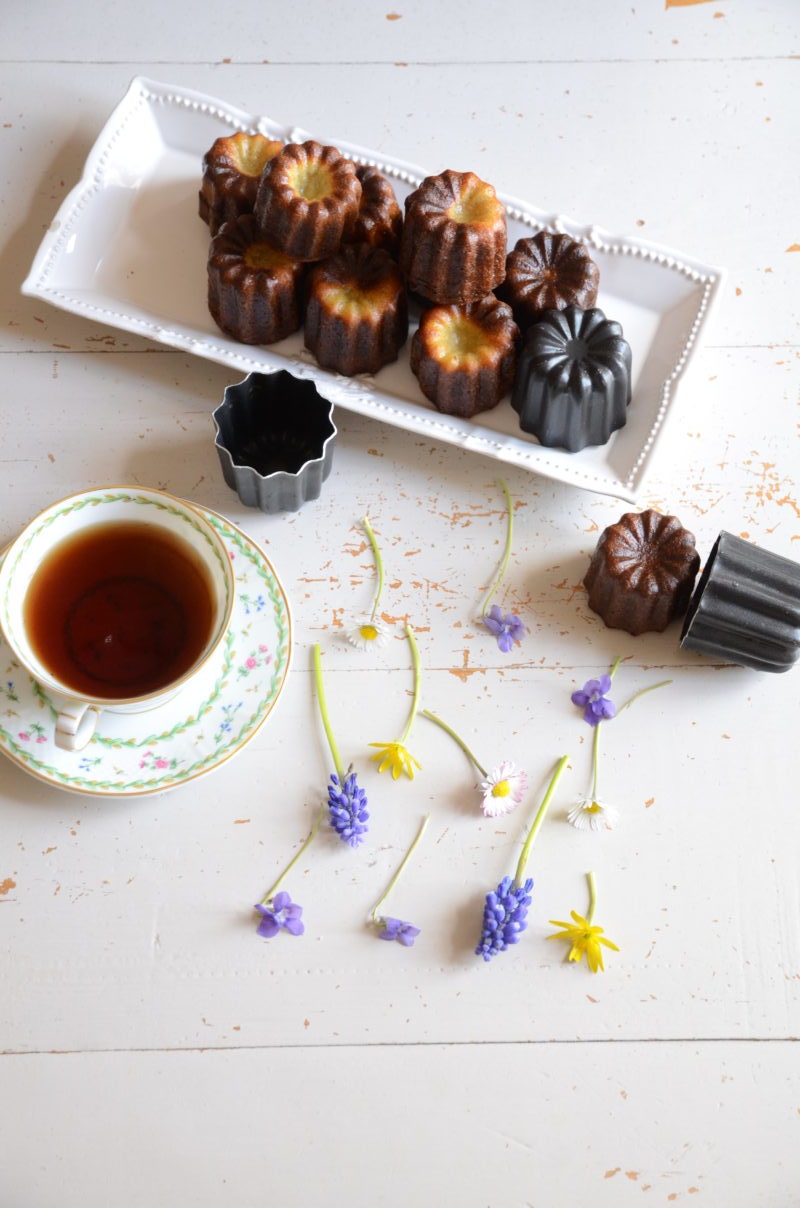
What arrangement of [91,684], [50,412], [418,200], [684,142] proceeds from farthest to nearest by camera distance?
[684,142] → [50,412] → [418,200] → [91,684]

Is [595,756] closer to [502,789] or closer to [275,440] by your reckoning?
[502,789]

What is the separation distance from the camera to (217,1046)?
143cm

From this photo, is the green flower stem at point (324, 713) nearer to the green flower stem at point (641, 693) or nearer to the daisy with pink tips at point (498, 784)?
the daisy with pink tips at point (498, 784)

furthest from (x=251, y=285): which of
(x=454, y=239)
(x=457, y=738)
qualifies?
(x=457, y=738)

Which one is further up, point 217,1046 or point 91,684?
point 91,684

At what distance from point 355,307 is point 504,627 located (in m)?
0.47

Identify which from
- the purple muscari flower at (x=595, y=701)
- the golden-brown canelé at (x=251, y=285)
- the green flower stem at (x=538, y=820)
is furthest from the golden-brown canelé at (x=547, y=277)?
the green flower stem at (x=538, y=820)

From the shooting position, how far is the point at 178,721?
148 centimetres

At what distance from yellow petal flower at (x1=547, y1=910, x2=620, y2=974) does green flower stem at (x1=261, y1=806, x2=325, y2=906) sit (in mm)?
317

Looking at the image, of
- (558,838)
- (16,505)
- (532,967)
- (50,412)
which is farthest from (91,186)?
(532,967)

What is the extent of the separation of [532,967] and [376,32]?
1.47 m

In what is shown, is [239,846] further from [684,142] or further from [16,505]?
[684,142]

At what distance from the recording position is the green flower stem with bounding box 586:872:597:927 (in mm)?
1485

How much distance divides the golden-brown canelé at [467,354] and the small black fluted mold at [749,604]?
37 centimetres
